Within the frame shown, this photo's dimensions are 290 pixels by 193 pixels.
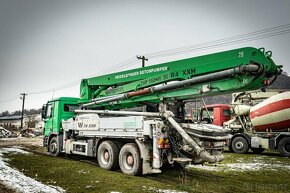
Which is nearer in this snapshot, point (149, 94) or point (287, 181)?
point (287, 181)

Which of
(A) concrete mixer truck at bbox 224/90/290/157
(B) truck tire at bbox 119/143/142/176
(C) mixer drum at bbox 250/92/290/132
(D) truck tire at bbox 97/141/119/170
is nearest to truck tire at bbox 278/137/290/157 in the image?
(A) concrete mixer truck at bbox 224/90/290/157

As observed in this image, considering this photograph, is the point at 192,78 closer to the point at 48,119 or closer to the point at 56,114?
the point at 56,114

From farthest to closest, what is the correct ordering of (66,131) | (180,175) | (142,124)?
(66,131) → (180,175) → (142,124)

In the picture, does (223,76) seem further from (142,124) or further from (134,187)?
(134,187)

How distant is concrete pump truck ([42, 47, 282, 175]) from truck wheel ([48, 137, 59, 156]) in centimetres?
242

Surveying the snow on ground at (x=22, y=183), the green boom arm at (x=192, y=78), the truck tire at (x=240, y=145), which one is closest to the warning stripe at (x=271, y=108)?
the truck tire at (x=240, y=145)

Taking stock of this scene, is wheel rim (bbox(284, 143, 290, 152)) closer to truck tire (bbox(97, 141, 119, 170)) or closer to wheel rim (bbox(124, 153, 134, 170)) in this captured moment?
wheel rim (bbox(124, 153, 134, 170))

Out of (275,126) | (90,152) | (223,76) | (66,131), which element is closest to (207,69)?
(223,76)

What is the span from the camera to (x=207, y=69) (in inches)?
298

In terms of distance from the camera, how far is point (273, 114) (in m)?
14.9

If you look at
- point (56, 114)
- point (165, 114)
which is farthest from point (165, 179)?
point (56, 114)

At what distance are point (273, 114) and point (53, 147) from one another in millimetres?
12040

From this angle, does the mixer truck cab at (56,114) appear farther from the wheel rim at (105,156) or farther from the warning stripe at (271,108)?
the warning stripe at (271,108)

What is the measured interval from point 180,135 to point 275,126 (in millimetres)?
9450
